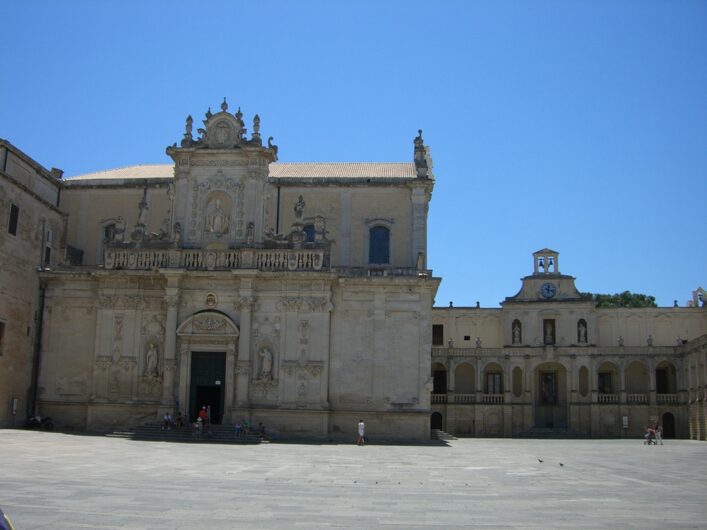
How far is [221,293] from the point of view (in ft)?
133

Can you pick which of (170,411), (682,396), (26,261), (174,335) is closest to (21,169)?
(26,261)

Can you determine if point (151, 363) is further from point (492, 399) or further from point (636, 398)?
point (636, 398)

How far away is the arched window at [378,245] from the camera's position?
148 ft

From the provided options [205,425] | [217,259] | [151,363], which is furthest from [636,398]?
[151,363]

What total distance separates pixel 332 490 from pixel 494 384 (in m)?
50.0

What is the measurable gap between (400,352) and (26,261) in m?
20.1

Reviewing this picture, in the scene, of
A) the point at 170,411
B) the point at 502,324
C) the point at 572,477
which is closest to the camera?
the point at 572,477

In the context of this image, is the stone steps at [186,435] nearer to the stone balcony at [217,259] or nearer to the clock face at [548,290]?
the stone balcony at [217,259]

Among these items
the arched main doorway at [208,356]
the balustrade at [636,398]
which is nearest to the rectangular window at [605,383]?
the balustrade at [636,398]

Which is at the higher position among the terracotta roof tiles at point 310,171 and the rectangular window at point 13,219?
the terracotta roof tiles at point 310,171

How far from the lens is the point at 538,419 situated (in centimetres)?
6256

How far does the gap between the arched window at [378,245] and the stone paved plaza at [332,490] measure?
56.3 feet

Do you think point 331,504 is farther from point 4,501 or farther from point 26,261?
point 26,261

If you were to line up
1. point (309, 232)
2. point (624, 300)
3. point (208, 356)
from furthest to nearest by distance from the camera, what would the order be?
point (624, 300) → point (309, 232) → point (208, 356)
